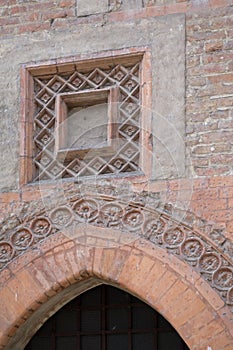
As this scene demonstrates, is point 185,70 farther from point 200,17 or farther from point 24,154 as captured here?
point 24,154

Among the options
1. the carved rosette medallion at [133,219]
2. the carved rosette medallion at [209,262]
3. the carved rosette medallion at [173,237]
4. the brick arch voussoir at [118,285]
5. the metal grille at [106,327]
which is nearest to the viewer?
the brick arch voussoir at [118,285]

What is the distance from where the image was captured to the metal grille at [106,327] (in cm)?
872

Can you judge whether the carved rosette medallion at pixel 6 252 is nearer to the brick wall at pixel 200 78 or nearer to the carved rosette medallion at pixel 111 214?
the brick wall at pixel 200 78

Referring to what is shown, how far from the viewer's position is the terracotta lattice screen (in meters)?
8.73

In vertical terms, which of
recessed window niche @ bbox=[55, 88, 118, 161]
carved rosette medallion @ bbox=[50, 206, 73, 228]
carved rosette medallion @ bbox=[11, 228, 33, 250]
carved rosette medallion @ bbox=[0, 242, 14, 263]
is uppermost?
recessed window niche @ bbox=[55, 88, 118, 161]

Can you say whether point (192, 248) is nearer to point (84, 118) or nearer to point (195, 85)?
point (195, 85)

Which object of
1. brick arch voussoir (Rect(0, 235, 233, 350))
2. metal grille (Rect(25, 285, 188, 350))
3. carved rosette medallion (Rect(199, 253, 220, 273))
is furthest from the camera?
metal grille (Rect(25, 285, 188, 350))

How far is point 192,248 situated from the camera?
8.24m

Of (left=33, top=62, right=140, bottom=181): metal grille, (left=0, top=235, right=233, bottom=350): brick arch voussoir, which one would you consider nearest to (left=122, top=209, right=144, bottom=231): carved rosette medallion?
(left=0, top=235, right=233, bottom=350): brick arch voussoir

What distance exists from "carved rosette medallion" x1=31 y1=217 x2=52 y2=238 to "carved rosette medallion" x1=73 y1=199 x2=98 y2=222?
24cm

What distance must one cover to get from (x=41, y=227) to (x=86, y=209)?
1.21 ft

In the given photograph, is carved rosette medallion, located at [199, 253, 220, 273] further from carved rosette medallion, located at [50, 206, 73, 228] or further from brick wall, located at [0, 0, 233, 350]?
carved rosette medallion, located at [50, 206, 73, 228]

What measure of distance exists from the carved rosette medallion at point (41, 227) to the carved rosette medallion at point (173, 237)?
0.92m

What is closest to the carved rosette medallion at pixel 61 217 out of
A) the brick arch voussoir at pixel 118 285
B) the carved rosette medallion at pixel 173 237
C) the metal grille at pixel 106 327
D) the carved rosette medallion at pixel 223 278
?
the brick arch voussoir at pixel 118 285
